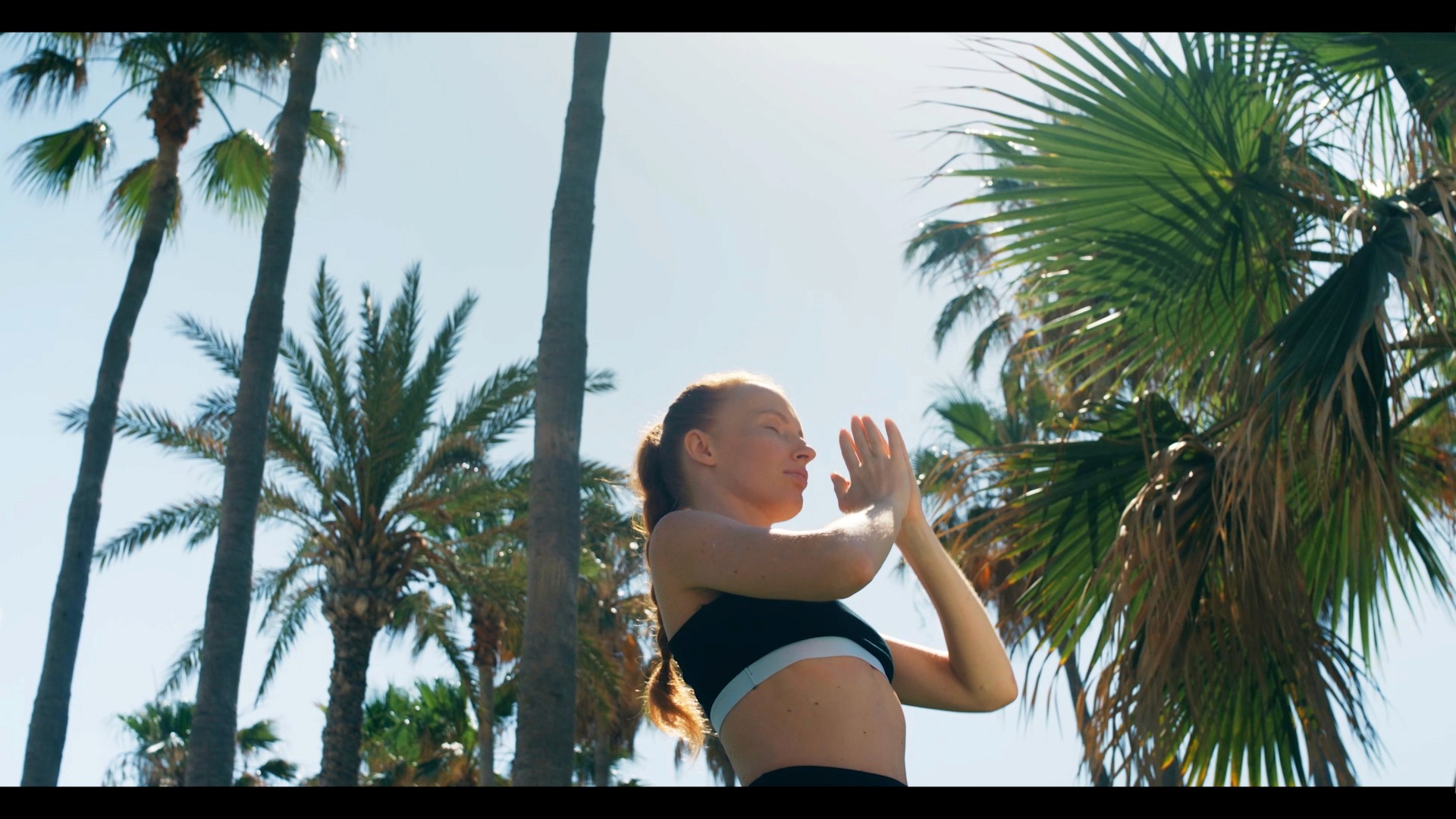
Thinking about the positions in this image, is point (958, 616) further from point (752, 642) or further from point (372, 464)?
point (372, 464)

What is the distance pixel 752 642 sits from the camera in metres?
1.83

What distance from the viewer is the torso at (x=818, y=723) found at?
5.72ft

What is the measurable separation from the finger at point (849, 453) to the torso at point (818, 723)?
33cm

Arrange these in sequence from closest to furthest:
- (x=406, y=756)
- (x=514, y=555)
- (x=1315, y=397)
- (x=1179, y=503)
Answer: (x=1315, y=397) → (x=1179, y=503) → (x=514, y=555) → (x=406, y=756)

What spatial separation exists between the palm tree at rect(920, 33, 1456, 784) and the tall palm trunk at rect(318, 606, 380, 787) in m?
9.25

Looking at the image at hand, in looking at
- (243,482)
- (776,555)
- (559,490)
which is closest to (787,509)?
(776,555)

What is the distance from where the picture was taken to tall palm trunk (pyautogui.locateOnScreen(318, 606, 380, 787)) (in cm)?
1221

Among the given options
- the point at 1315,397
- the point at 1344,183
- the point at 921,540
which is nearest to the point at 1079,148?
the point at 1344,183

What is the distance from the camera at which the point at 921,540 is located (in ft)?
6.86

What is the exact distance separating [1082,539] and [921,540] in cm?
319

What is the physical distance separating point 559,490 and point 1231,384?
13.3ft

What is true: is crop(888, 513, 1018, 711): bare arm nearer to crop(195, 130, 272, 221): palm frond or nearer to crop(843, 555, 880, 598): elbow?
crop(843, 555, 880, 598): elbow

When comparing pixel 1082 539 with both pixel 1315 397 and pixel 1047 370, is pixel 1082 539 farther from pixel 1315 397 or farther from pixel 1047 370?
pixel 1315 397

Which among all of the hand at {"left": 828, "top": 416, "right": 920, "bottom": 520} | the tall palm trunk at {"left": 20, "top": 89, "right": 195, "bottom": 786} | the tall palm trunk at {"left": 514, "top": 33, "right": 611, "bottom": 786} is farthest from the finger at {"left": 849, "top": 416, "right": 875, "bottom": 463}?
the tall palm trunk at {"left": 20, "top": 89, "right": 195, "bottom": 786}
